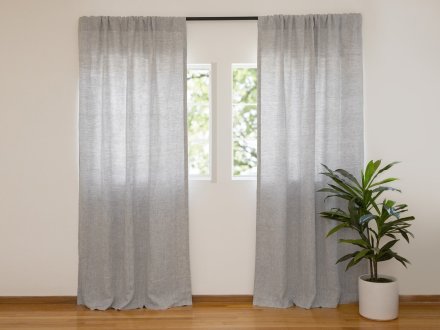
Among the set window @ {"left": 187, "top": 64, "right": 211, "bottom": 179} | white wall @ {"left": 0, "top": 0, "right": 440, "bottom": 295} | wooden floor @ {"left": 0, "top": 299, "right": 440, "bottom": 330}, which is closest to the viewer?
wooden floor @ {"left": 0, "top": 299, "right": 440, "bottom": 330}

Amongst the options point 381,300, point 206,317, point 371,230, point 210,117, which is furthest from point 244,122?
point 381,300

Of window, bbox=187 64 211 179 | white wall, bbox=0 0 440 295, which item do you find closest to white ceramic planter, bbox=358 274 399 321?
white wall, bbox=0 0 440 295

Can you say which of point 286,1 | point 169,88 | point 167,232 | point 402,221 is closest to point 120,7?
point 169,88

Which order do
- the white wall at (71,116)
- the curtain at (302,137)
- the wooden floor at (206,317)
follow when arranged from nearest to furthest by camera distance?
the wooden floor at (206,317), the curtain at (302,137), the white wall at (71,116)

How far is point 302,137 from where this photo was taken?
442cm

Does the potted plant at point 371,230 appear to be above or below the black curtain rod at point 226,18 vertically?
below

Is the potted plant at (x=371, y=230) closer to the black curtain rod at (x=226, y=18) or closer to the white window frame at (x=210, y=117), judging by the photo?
the white window frame at (x=210, y=117)

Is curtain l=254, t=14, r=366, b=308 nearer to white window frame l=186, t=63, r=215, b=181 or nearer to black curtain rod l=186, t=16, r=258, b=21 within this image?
black curtain rod l=186, t=16, r=258, b=21

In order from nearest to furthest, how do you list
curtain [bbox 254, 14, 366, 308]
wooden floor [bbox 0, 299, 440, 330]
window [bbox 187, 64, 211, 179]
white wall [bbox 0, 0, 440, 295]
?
wooden floor [bbox 0, 299, 440, 330] < curtain [bbox 254, 14, 366, 308] < white wall [bbox 0, 0, 440, 295] < window [bbox 187, 64, 211, 179]

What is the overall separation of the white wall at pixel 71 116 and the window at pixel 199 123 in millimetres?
571

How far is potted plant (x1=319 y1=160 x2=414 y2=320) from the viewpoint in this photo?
4070 mm

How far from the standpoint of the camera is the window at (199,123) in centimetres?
465

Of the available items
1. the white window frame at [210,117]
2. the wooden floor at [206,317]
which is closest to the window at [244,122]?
the white window frame at [210,117]

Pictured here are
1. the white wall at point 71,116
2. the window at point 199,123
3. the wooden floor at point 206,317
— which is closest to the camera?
the wooden floor at point 206,317
